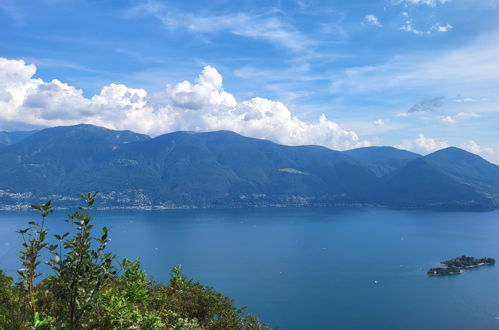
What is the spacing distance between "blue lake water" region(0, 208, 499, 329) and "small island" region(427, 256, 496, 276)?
10.3 ft

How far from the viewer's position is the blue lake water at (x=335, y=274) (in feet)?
281

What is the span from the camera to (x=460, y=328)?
78.2m

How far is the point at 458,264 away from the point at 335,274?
45397 millimetres

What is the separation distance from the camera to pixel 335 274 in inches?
4820

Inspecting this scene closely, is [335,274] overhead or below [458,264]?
below

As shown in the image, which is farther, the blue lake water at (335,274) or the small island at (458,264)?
the small island at (458,264)

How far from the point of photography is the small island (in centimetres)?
12333

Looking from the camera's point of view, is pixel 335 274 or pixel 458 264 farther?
pixel 458 264

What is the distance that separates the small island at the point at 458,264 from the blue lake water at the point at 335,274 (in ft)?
10.3

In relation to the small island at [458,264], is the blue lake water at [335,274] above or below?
below

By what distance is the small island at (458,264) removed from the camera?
12333cm

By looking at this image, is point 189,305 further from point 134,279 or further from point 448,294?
point 448,294

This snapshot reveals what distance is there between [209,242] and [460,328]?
393 ft

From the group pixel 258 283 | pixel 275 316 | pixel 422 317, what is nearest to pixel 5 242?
pixel 258 283
